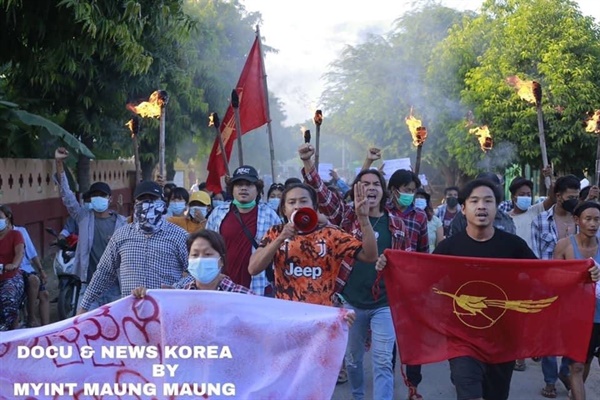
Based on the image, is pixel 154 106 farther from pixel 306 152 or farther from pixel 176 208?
pixel 306 152

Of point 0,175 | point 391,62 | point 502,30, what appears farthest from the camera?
point 391,62

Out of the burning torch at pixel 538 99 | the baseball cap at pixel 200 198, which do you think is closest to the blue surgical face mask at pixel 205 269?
the baseball cap at pixel 200 198

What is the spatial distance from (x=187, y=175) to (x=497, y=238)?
185 feet

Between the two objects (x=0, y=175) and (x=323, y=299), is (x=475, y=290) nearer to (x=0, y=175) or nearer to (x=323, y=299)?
(x=323, y=299)

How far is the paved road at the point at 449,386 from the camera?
22.3ft

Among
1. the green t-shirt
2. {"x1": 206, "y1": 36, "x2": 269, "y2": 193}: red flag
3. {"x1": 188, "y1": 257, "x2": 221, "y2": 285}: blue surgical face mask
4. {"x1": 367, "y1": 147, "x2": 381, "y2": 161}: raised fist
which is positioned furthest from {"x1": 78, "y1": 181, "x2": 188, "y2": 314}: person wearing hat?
{"x1": 206, "y1": 36, "x2": 269, "y2": 193}: red flag

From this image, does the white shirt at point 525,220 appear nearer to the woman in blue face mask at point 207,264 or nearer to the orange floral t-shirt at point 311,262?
the orange floral t-shirt at point 311,262

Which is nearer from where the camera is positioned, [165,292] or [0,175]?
[165,292]

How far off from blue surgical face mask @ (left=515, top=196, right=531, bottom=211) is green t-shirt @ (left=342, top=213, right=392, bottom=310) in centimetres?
263

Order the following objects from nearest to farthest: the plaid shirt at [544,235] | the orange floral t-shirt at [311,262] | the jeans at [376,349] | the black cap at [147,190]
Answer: the orange floral t-shirt at [311,262], the jeans at [376,349], the black cap at [147,190], the plaid shirt at [544,235]

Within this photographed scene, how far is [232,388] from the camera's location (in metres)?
4.25

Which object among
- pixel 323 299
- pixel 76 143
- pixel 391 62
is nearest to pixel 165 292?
pixel 323 299

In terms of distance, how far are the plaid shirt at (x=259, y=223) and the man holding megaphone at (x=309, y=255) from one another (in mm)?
1105

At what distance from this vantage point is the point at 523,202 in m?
8.08
